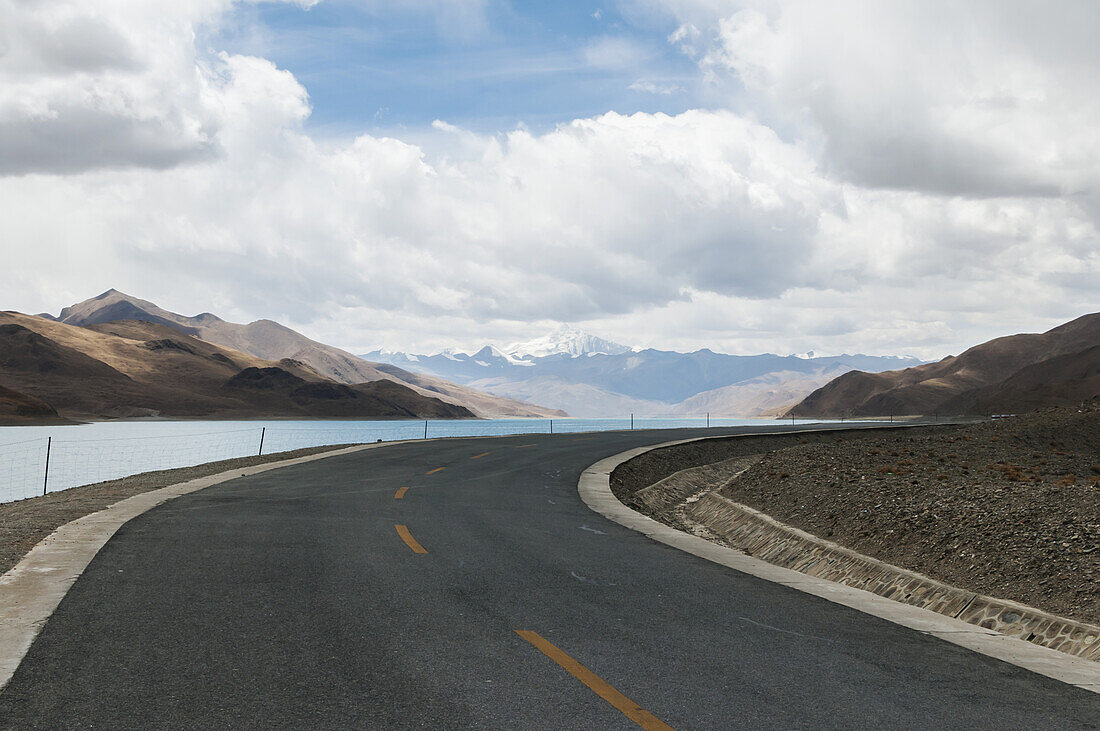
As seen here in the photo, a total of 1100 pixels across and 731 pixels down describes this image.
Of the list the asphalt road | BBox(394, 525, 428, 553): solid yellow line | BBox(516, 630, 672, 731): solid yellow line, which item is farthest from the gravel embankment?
BBox(516, 630, 672, 731): solid yellow line

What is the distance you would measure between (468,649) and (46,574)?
5300 mm

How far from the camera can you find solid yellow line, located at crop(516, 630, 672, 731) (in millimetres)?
4812

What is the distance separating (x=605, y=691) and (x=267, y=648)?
2.64 metres

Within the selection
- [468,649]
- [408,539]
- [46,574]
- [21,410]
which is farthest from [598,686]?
[21,410]

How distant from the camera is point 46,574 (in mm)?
8594

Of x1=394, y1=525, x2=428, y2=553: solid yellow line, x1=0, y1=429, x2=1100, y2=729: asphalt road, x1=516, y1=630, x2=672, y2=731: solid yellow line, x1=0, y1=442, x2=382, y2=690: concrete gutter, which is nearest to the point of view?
x1=516, y1=630, x2=672, y2=731: solid yellow line

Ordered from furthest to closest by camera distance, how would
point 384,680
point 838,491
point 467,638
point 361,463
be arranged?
point 361,463
point 838,491
point 467,638
point 384,680

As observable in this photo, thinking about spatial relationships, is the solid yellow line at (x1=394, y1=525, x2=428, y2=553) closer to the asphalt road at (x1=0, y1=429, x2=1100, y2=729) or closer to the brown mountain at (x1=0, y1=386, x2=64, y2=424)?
the asphalt road at (x1=0, y1=429, x2=1100, y2=729)

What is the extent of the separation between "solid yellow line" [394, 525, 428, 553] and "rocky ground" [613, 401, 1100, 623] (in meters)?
7.26

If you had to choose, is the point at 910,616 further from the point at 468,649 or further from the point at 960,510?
the point at 960,510

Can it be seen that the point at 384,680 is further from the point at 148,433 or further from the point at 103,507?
the point at 148,433

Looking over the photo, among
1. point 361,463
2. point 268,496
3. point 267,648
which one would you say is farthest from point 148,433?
point 267,648

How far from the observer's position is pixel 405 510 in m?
14.5

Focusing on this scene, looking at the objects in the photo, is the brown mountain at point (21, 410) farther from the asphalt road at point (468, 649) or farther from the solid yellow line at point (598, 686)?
the solid yellow line at point (598, 686)
